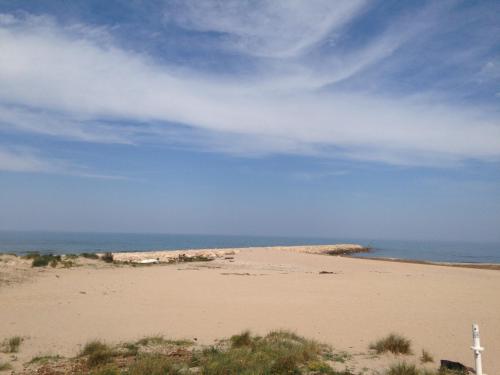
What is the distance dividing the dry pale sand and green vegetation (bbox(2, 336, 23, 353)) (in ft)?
0.87

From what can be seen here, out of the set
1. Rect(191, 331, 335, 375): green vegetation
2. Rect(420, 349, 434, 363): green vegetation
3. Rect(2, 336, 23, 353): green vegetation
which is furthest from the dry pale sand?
Rect(191, 331, 335, 375): green vegetation

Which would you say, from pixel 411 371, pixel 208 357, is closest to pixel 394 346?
pixel 411 371

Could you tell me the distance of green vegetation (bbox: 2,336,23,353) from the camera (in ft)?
26.3

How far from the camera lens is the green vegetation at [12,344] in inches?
315

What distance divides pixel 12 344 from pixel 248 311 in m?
6.21

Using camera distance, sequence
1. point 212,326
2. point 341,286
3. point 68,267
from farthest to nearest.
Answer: point 68,267
point 341,286
point 212,326

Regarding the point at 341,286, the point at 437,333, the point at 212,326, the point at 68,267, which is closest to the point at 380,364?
the point at 437,333

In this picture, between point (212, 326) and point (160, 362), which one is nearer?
point (160, 362)

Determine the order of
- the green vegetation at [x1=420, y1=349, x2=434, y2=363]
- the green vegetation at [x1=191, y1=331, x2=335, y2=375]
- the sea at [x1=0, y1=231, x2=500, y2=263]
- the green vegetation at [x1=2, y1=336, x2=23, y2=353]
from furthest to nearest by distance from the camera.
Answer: the sea at [x1=0, y1=231, x2=500, y2=263] < the green vegetation at [x1=2, y1=336, x2=23, y2=353] < the green vegetation at [x1=420, y1=349, x2=434, y2=363] < the green vegetation at [x1=191, y1=331, x2=335, y2=375]

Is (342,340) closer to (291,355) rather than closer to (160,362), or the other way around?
(291,355)

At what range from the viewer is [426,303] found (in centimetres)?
1427

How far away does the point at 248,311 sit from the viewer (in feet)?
40.7

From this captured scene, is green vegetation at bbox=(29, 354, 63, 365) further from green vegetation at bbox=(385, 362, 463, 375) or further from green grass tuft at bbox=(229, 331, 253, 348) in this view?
green vegetation at bbox=(385, 362, 463, 375)

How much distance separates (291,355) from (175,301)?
7814 mm
